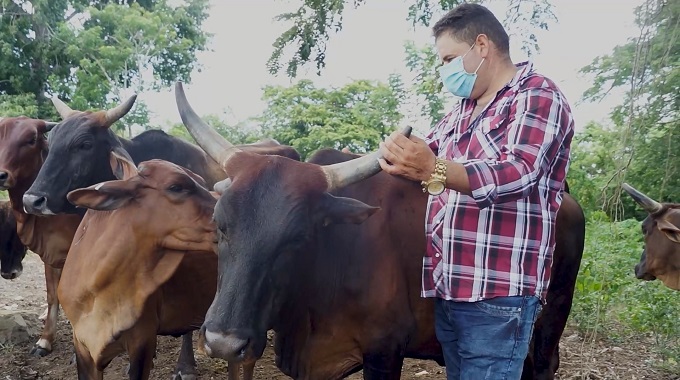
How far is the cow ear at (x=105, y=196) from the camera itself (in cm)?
365

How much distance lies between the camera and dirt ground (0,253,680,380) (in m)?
5.58

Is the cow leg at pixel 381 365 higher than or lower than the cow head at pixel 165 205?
lower

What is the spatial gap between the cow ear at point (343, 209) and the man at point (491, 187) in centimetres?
35

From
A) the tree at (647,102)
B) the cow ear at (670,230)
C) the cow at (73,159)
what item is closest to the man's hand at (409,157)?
the tree at (647,102)

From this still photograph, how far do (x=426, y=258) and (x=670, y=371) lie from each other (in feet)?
14.2

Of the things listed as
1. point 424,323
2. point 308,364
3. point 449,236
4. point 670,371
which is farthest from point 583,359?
point 449,236

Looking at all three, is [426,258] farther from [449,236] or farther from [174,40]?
[174,40]

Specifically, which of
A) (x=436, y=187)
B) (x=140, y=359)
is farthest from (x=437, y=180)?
(x=140, y=359)

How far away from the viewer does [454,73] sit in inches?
108

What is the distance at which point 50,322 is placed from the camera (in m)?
6.08

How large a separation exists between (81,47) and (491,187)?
21.4 m

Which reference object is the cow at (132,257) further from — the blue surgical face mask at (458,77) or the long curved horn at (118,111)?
the blue surgical face mask at (458,77)

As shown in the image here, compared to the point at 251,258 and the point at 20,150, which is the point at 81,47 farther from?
the point at 251,258

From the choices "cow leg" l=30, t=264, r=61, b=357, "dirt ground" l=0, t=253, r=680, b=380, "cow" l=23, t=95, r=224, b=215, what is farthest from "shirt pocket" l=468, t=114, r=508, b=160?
"cow leg" l=30, t=264, r=61, b=357
